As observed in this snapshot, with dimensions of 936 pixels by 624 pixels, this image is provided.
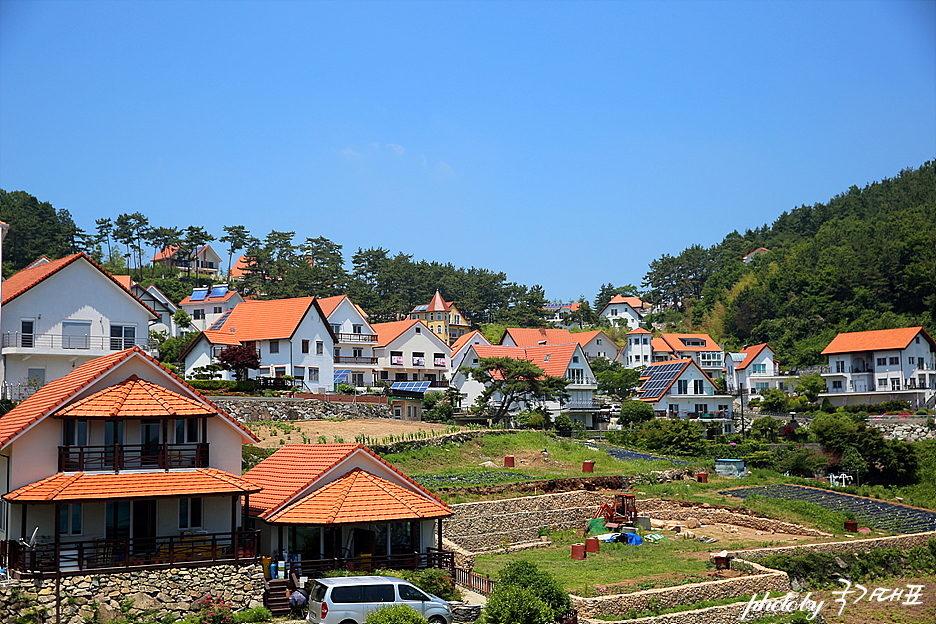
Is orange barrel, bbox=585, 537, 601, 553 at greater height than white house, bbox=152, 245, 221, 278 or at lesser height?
lesser

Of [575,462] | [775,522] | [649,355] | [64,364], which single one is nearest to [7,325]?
[64,364]

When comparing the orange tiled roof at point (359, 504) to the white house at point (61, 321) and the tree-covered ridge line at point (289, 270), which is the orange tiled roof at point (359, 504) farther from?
the tree-covered ridge line at point (289, 270)

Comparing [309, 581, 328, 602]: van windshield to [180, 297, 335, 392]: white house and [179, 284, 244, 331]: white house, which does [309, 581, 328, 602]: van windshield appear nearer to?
[180, 297, 335, 392]: white house

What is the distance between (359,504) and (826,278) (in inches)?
3961

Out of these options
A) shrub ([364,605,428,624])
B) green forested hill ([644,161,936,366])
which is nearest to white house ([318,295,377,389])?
shrub ([364,605,428,624])

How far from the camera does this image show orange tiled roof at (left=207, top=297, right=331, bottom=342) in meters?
61.6

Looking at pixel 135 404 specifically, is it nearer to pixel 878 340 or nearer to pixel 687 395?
pixel 687 395

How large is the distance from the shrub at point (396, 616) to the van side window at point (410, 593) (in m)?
1.51

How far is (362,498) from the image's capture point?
2686cm

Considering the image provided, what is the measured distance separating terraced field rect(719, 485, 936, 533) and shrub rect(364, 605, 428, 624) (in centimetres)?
2803

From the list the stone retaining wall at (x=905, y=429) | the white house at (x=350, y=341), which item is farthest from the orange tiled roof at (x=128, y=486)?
the stone retaining wall at (x=905, y=429)

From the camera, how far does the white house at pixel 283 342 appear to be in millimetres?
61344

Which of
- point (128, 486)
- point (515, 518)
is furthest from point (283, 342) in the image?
point (128, 486)

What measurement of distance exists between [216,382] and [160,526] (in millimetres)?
28070
